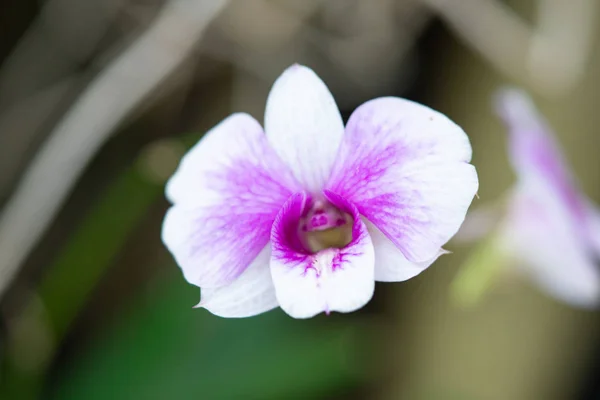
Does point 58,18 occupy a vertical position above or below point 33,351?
above

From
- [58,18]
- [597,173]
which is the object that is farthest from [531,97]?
[58,18]

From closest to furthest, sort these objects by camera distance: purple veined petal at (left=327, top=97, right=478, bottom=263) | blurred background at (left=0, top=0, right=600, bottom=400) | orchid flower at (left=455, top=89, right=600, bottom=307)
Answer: purple veined petal at (left=327, top=97, right=478, bottom=263), orchid flower at (left=455, top=89, right=600, bottom=307), blurred background at (left=0, top=0, right=600, bottom=400)

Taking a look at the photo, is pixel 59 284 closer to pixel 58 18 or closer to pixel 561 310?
pixel 58 18

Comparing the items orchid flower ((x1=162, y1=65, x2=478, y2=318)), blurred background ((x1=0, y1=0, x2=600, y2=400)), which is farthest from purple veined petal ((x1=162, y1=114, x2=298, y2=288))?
blurred background ((x1=0, y1=0, x2=600, y2=400))

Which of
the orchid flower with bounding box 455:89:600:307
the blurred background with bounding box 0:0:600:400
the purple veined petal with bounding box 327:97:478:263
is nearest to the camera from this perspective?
the purple veined petal with bounding box 327:97:478:263

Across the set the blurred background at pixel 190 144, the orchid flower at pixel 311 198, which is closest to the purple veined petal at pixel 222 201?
the orchid flower at pixel 311 198

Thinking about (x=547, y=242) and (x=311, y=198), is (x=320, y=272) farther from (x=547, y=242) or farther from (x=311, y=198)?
(x=547, y=242)

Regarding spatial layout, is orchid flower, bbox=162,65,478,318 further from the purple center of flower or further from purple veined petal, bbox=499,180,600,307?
purple veined petal, bbox=499,180,600,307
